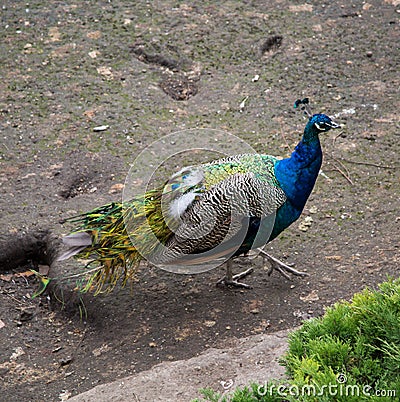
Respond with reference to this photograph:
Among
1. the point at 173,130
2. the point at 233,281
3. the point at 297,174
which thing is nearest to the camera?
the point at 297,174

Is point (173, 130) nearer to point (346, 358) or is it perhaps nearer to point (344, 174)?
point (344, 174)

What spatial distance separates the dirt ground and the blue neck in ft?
1.73

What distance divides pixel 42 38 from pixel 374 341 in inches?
200

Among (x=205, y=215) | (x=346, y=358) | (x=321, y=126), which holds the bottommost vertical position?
(x=205, y=215)

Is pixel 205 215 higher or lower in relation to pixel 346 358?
lower

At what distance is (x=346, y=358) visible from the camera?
2.55 m

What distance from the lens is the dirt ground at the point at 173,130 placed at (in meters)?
4.23

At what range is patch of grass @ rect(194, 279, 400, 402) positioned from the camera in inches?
93.0

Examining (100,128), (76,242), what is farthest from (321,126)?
(100,128)

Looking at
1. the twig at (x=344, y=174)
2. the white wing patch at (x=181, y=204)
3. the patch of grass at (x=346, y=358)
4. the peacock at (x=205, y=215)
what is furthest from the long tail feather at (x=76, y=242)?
the twig at (x=344, y=174)

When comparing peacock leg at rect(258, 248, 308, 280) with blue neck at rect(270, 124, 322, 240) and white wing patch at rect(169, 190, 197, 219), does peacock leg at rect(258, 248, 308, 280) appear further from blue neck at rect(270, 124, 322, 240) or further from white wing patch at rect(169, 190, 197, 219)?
white wing patch at rect(169, 190, 197, 219)

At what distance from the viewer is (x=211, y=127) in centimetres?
577

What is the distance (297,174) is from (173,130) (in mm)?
1792

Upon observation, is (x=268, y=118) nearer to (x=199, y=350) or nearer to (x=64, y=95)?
(x=64, y=95)
